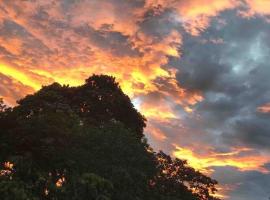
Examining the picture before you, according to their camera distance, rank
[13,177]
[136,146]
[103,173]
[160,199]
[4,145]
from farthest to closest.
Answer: [160,199] < [136,146] < [103,173] < [4,145] < [13,177]

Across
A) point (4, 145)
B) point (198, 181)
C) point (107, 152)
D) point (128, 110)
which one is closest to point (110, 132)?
point (107, 152)

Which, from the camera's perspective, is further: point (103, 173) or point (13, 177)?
point (103, 173)

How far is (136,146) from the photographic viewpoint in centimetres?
4191

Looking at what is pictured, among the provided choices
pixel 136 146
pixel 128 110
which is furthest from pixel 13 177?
pixel 128 110

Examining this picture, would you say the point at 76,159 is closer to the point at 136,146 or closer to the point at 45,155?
the point at 45,155

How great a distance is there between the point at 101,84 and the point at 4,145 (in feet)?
84.6

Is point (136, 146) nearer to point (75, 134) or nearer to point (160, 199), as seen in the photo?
point (75, 134)

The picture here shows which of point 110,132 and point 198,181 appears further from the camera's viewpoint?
point 198,181

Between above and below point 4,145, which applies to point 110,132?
above

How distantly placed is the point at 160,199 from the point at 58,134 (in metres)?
A: 15.1

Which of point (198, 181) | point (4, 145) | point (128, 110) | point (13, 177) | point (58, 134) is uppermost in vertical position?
point (128, 110)

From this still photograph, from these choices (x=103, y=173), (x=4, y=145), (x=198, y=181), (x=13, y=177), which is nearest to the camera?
(x=13, y=177)

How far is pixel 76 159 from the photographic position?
3853 centimetres

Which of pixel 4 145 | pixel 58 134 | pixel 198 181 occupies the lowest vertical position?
pixel 4 145
